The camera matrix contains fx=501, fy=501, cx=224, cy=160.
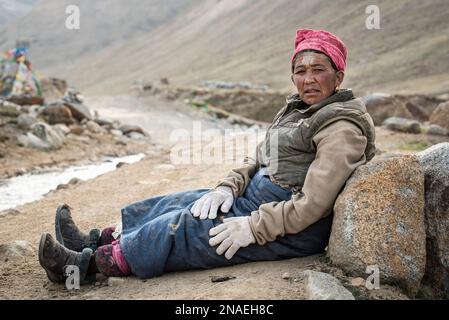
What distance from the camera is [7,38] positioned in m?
69.6

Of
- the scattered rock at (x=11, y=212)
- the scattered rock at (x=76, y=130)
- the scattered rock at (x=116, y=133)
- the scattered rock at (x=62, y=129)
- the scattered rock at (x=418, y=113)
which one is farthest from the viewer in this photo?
the scattered rock at (x=418, y=113)

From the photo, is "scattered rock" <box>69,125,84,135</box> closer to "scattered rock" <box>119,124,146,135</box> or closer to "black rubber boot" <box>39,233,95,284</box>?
"scattered rock" <box>119,124,146,135</box>

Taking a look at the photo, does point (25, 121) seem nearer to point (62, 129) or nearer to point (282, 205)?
point (62, 129)

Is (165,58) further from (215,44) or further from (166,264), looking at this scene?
(166,264)

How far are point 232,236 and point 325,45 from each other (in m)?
1.17

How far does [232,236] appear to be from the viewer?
2.68 m

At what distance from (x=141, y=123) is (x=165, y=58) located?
1334 inches

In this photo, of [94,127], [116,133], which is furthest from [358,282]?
[116,133]

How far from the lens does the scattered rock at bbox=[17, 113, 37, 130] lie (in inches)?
386

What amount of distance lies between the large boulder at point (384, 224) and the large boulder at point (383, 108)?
9825 millimetres

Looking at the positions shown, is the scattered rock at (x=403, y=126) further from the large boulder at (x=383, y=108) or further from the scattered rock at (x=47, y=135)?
the scattered rock at (x=47, y=135)

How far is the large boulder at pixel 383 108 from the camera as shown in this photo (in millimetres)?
12152

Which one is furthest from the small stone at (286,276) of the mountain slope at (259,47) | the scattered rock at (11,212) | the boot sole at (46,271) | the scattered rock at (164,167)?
the mountain slope at (259,47)

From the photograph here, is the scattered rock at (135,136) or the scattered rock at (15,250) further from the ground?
the scattered rock at (135,136)
